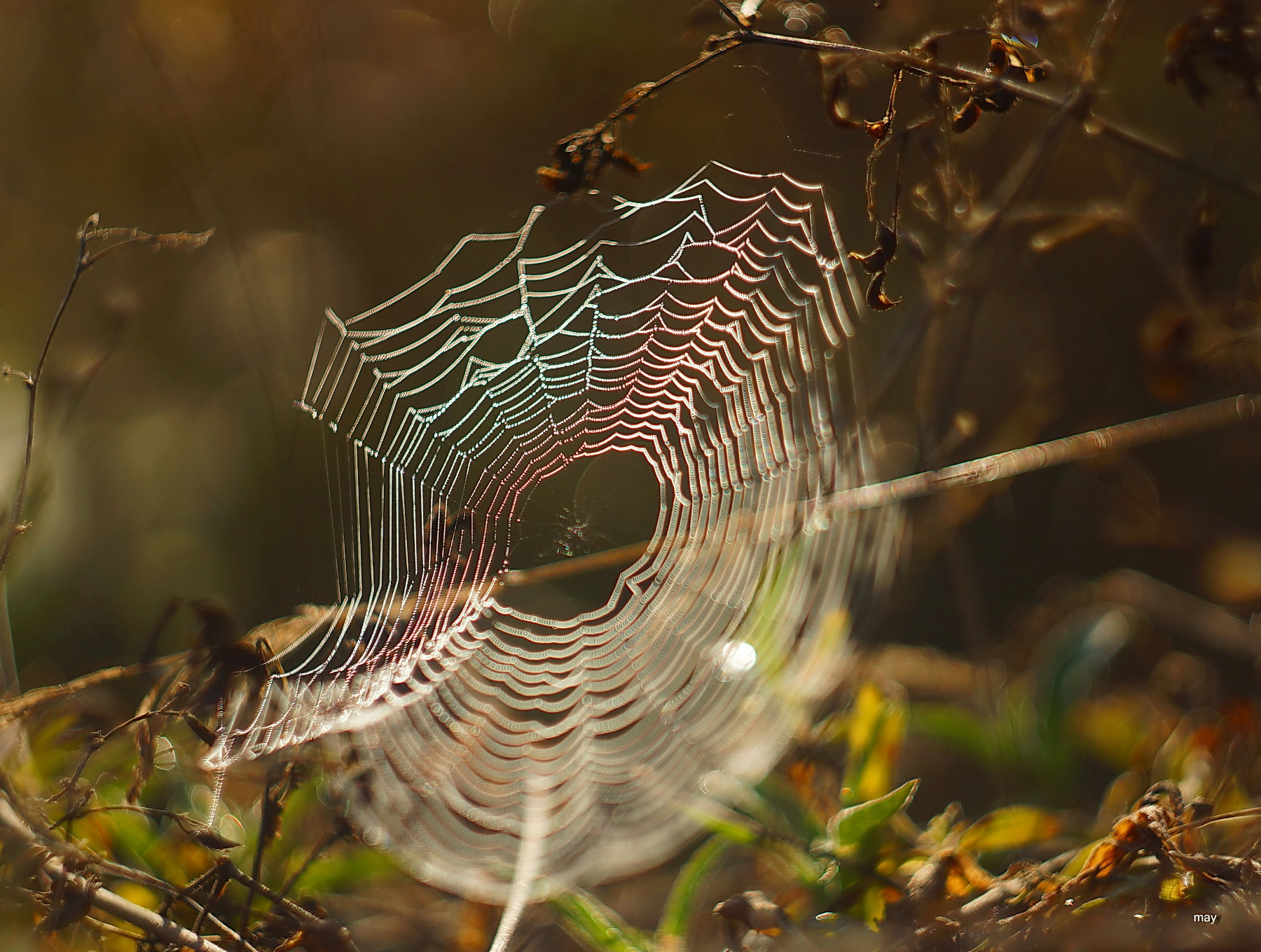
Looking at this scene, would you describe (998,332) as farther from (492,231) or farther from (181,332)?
(181,332)

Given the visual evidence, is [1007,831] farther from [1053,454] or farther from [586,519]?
[586,519]

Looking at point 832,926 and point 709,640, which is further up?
point 709,640

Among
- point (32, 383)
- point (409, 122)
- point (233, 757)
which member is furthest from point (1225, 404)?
point (409, 122)

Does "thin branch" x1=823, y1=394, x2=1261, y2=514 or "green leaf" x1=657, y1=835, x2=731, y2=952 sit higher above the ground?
"thin branch" x1=823, y1=394, x2=1261, y2=514

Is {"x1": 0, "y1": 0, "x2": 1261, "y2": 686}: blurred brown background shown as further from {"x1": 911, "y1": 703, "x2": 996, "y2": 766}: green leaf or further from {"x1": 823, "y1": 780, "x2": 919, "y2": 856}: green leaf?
{"x1": 823, "y1": 780, "x2": 919, "y2": 856}: green leaf

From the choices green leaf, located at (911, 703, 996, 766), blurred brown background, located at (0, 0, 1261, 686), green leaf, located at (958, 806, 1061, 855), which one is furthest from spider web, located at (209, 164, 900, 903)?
blurred brown background, located at (0, 0, 1261, 686)

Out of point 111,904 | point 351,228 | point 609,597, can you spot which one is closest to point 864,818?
point 111,904
